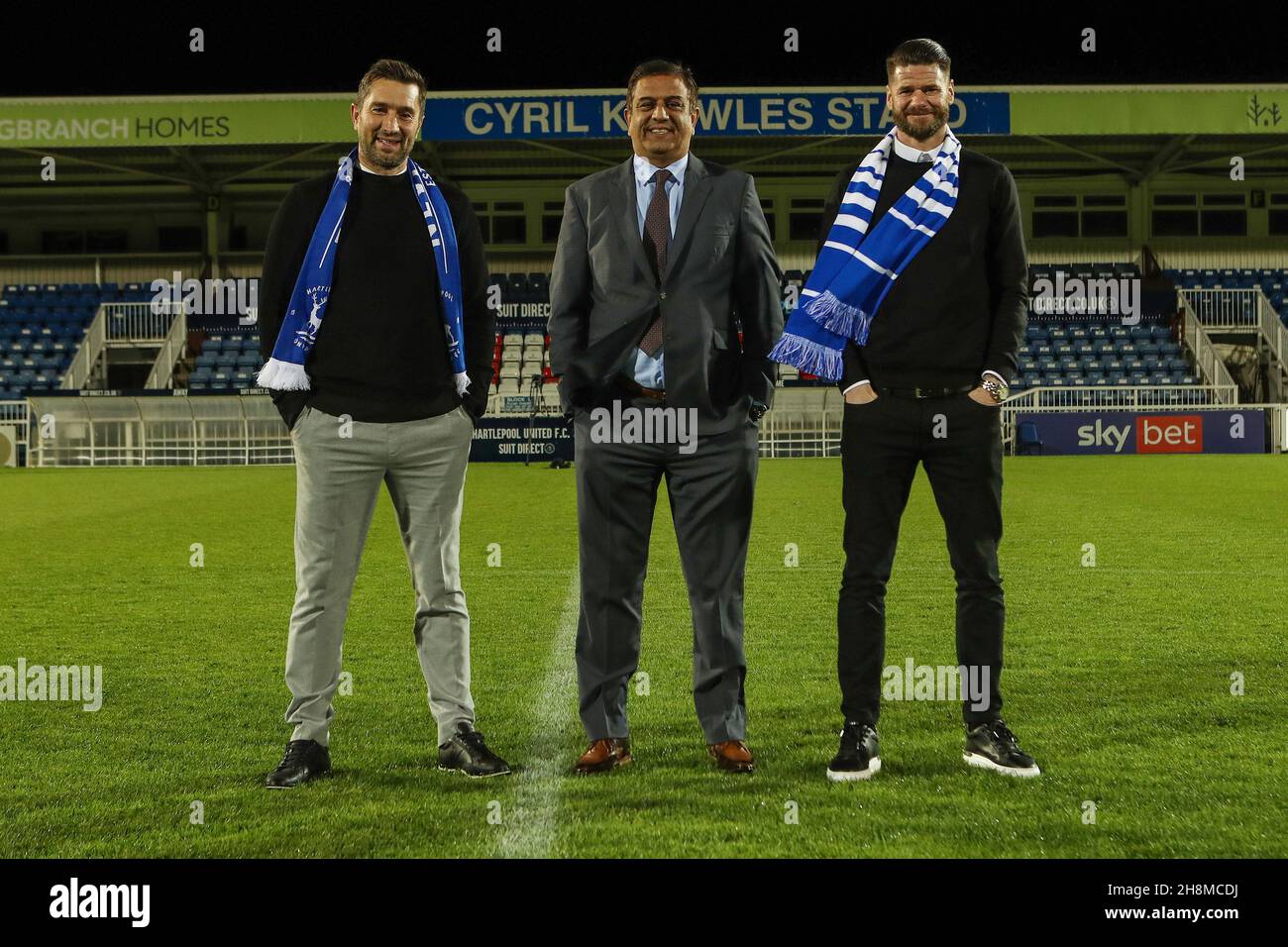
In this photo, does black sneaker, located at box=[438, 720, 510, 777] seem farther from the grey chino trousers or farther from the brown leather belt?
the brown leather belt

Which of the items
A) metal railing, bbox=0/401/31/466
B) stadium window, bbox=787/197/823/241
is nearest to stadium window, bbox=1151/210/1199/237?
stadium window, bbox=787/197/823/241

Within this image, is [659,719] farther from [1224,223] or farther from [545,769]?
[1224,223]

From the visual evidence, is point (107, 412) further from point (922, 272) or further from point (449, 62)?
point (922, 272)

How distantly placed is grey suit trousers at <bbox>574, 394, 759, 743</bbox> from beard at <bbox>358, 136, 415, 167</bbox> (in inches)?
36.5

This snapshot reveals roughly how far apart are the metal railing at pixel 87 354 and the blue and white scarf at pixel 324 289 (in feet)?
93.2

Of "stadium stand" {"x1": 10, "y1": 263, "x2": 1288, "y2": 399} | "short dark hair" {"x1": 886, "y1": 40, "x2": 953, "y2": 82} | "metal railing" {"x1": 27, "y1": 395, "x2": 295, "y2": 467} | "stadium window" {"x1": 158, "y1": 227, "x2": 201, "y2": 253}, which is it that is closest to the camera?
"short dark hair" {"x1": 886, "y1": 40, "x2": 953, "y2": 82}

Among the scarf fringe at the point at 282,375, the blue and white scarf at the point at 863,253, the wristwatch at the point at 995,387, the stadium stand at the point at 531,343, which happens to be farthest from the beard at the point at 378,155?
the stadium stand at the point at 531,343

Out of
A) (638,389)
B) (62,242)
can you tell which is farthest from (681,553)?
(62,242)

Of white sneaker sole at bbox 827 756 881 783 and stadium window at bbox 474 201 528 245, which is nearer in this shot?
white sneaker sole at bbox 827 756 881 783

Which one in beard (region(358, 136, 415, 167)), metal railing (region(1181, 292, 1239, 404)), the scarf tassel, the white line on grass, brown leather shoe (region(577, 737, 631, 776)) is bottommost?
the white line on grass

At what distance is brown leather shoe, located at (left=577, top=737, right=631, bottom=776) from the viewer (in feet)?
12.4

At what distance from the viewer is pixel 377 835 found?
321 cm

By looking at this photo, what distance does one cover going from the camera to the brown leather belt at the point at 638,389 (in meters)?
3.79

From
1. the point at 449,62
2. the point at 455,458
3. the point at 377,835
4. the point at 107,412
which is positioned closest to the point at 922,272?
the point at 455,458
